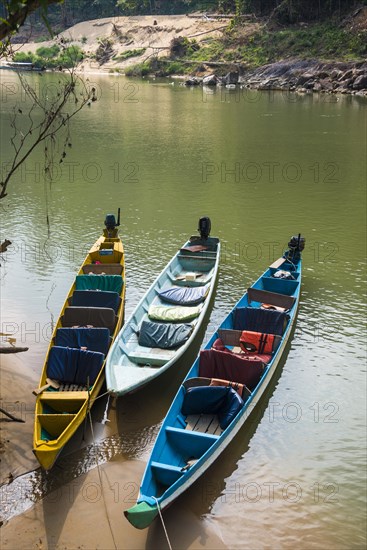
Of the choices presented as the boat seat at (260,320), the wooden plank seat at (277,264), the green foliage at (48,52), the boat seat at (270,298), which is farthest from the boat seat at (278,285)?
the green foliage at (48,52)

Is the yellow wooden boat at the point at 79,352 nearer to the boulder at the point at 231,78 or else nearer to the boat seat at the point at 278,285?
the boat seat at the point at 278,285

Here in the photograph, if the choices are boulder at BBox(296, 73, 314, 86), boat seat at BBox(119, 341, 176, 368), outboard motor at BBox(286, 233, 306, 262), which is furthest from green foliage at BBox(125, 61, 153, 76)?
boat seat at BBox(119, 341, 176, 368)

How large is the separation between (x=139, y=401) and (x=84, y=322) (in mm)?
2339

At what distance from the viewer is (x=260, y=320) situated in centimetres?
1339

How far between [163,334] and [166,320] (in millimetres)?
811

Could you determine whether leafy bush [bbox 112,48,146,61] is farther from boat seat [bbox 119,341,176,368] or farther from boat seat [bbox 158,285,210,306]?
boat seat [bbox 119,341,176,368]

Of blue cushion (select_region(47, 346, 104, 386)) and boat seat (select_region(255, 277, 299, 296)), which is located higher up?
boat seat (select_region(255, 277, 299, 296))

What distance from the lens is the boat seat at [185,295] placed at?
570 inches

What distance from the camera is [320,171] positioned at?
28.7m

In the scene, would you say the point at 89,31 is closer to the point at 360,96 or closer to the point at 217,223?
the point at 360,96

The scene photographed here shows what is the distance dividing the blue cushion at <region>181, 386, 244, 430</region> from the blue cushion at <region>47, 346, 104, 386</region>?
1892mm

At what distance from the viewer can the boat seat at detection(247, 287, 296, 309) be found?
46.9ft

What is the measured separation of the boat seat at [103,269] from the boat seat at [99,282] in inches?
29.1

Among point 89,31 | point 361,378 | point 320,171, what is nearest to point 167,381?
point 361,378
